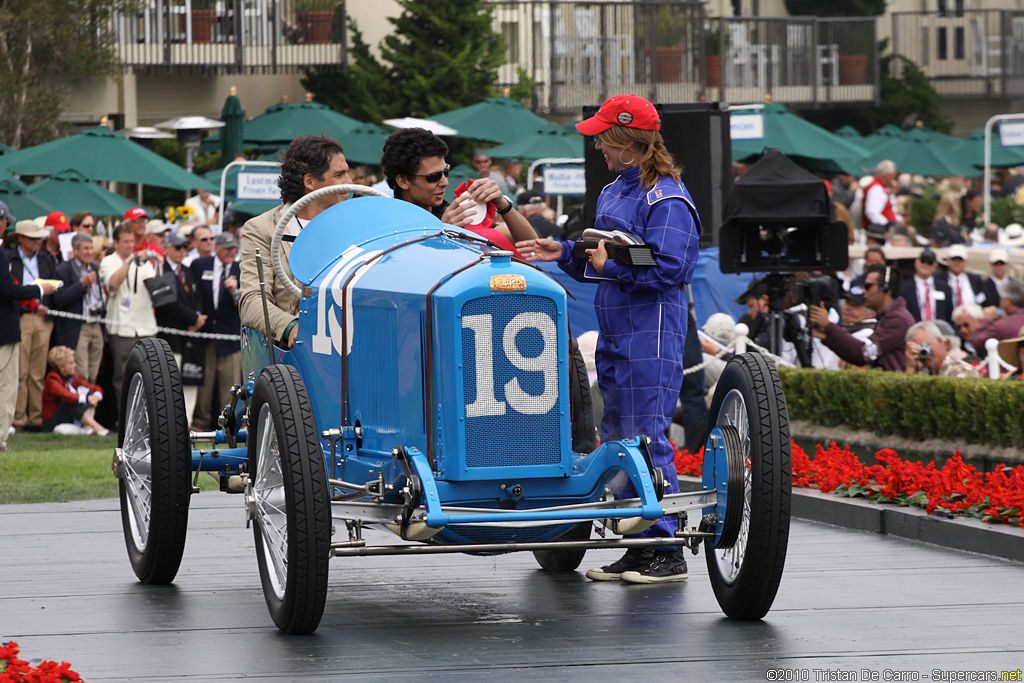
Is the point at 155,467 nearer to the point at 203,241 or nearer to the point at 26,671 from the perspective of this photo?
the point at 26,671

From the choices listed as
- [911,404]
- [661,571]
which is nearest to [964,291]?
[911,404]

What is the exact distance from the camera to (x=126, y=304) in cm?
1614

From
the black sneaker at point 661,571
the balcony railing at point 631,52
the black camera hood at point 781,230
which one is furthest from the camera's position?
the balcony railing at point 631,52

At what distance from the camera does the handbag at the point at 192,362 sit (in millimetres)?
16500

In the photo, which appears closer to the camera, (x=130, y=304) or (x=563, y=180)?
(x=130, y=304)

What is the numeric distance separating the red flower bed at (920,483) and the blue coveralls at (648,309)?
227 centimetres

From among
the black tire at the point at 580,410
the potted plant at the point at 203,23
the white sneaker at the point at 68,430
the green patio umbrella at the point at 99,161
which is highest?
the potted plant at the point at 203,23

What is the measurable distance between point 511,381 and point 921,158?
30.2 meters

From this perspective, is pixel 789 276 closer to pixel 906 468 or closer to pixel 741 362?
pixel 906 468

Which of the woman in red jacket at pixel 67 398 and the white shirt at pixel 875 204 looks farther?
the white shirt at pixel 875 204

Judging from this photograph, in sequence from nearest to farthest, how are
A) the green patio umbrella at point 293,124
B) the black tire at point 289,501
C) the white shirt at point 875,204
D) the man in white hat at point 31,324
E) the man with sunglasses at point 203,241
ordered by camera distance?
the black tire at point 289,501
the man in white hat at point 31,324
the man with sunglasses at point 203,241
the white shirt at point 875,204
the green patio umbrella at point 293,124

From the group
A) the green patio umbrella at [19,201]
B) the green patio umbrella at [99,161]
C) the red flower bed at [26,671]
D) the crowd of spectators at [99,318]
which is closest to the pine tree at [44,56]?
the green patio umbrella at [99,161]

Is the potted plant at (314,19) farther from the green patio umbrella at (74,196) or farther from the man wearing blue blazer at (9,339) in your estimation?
the man wearing blue blazer at (9,339)

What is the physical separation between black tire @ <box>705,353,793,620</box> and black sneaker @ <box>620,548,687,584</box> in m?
0.80
